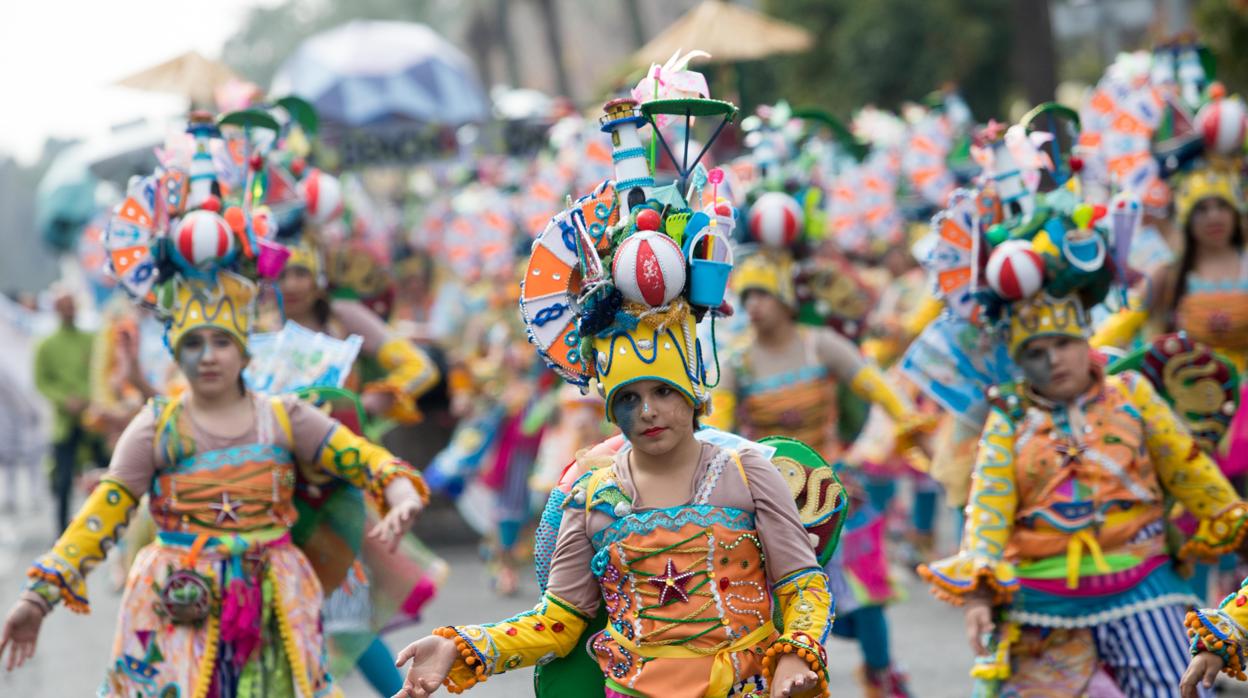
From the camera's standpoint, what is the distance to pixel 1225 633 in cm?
415

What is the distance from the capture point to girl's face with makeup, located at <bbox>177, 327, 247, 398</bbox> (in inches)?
216

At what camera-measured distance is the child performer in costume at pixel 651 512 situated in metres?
4.09

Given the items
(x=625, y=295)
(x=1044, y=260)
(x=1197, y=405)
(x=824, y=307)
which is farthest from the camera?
(x=824, y=307)

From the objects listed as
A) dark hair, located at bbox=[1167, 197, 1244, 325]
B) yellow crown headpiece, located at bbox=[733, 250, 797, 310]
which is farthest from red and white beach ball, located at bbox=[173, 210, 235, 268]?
dark hair, located at bbox=[1167, 197, 1244, 325]

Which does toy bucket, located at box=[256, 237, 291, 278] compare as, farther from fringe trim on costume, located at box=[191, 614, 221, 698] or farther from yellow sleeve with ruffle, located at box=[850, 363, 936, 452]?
yellow sleeve with ruffle, located at box=[850, 363, 936, 452]

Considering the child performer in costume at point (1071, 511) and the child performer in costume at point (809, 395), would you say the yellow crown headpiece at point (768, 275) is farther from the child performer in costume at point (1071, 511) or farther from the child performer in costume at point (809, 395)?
the child performer in costume at point (1071, 511)

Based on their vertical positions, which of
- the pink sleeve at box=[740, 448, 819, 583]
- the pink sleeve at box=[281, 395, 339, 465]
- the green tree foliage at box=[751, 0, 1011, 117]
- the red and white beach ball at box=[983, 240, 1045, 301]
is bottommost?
the pink sleeve at box=[740, 448, 819, 583]

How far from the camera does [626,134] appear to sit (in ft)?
14.0

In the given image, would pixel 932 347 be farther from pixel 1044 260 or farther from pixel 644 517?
pixel 644 517

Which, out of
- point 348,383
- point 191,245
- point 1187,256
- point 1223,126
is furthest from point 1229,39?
point 191,245

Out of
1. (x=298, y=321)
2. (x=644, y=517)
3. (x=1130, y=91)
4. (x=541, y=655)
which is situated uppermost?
(x=1130, y=91)

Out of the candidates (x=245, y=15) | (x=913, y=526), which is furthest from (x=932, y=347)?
(x=245, y=15)

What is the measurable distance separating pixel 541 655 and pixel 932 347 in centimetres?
235

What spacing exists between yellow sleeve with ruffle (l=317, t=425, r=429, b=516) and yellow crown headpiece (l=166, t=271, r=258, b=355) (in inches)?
17.4
